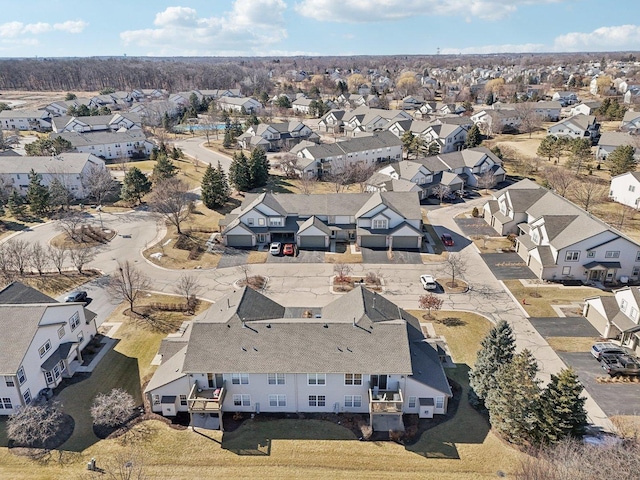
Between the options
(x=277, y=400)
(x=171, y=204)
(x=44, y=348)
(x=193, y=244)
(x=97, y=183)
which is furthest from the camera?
(x=97, y=183)

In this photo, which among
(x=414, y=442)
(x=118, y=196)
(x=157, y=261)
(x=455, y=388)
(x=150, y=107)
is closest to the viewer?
(x=414, y=442)

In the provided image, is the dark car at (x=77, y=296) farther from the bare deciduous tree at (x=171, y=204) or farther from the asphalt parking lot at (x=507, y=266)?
the asphalt parking lot at (x=507, y=266)

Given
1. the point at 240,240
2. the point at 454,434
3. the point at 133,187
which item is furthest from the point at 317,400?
the point at 133,187

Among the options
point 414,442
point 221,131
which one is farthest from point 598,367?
point 221,131

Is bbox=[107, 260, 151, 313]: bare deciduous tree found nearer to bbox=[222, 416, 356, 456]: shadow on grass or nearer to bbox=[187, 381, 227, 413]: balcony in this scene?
bbox=[187, 381, 227, 413]: balcony

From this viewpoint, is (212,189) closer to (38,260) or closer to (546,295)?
(38,260)

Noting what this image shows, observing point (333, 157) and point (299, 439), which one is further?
point (333, 157)

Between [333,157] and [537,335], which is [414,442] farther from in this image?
[333,157]
